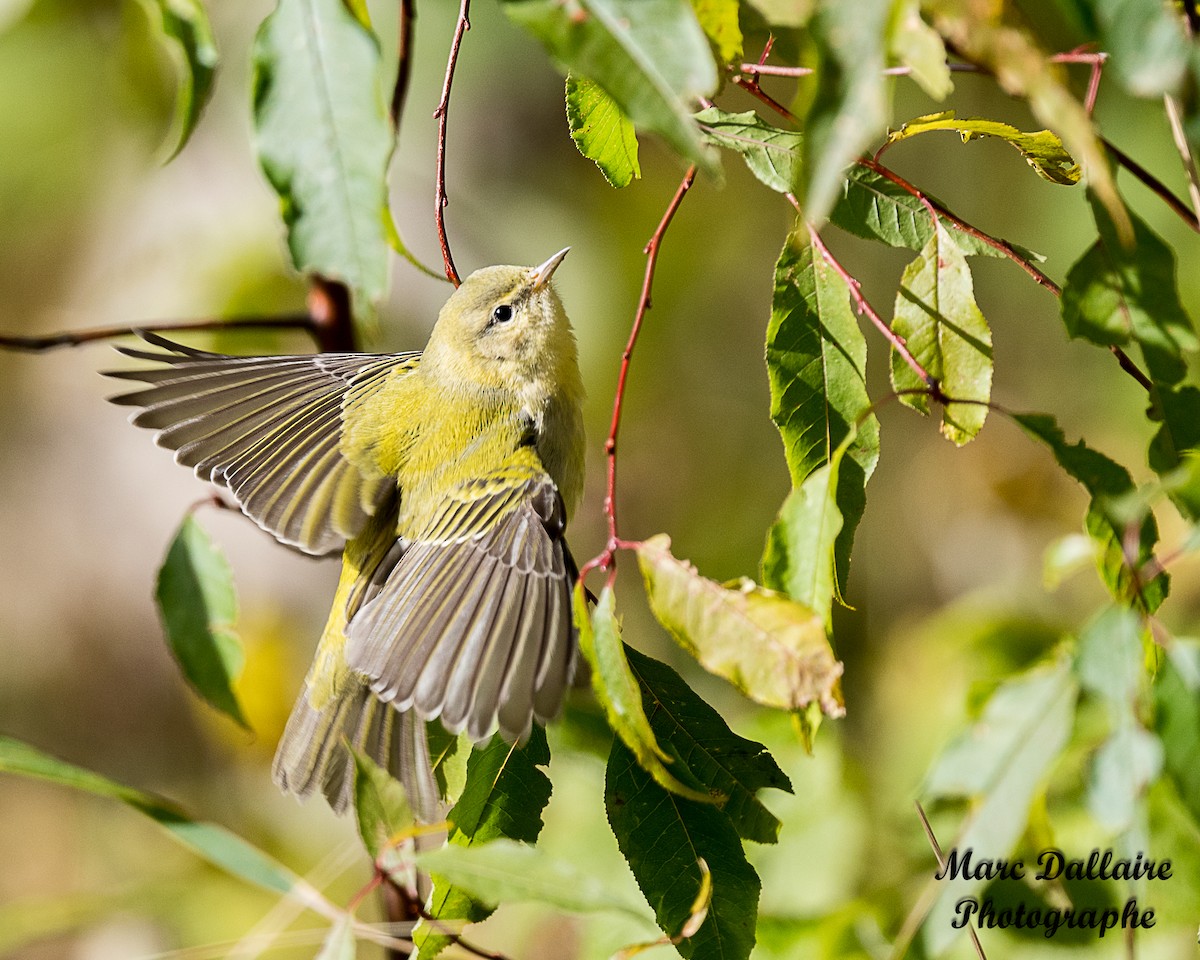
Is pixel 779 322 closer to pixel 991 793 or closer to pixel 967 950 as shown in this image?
pixel 991 793

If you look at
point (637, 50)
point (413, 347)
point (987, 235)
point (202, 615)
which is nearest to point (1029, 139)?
point (987, 235)

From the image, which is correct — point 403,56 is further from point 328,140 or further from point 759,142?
point 328,140

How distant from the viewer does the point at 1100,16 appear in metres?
0.85

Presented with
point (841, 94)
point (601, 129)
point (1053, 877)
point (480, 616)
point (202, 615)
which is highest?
point (841, 94)

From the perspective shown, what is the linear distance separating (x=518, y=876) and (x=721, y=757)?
32 cm

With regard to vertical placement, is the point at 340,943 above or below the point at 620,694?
below

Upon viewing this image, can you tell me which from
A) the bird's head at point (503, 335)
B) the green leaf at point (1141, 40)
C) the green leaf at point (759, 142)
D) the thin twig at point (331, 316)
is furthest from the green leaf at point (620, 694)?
the thin twig at point (331, 316)

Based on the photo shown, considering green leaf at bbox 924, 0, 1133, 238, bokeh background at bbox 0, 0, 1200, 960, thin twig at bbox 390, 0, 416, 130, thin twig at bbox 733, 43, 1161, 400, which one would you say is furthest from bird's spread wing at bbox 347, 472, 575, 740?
bokeh background at bbox 0, 0, 1200, 960

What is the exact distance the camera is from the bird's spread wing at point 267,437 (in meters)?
1.81

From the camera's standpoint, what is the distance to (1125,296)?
1104mm

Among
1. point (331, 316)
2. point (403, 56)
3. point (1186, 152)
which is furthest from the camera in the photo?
point (331, 316)

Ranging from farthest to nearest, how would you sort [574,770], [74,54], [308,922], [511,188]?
1. [511,188]
2. [74,54]
3. [308,922]
4. [574,770]

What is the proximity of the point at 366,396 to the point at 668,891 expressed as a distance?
1.09m

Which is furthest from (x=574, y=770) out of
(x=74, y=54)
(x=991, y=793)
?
(x=74, y=54)
